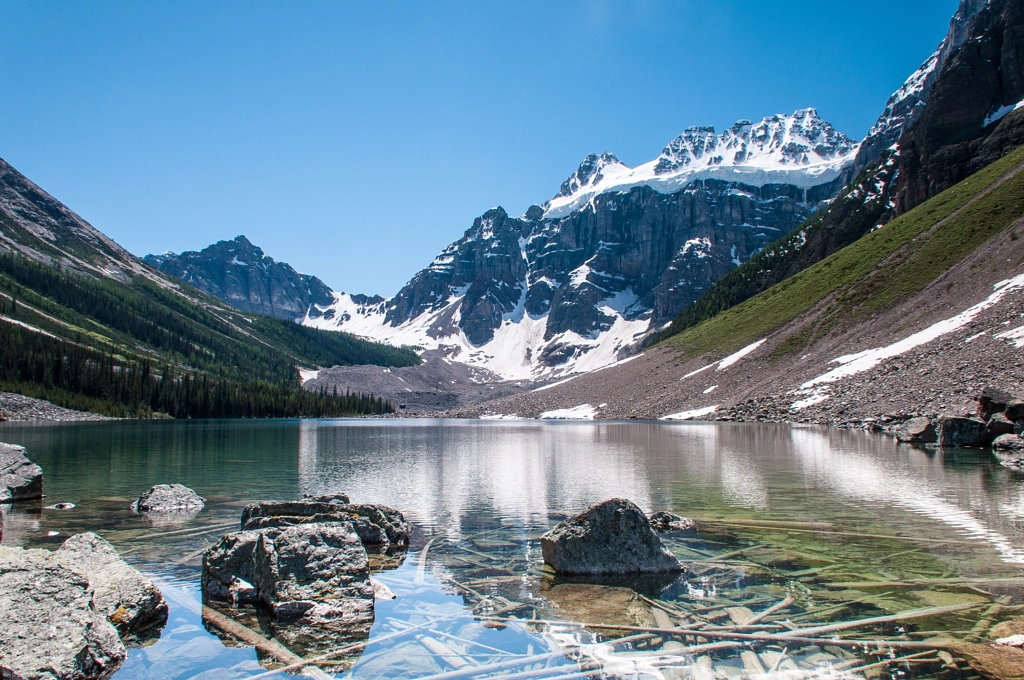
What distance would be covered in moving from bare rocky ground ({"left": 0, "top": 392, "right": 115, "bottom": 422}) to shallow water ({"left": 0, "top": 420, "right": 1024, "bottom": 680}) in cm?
9849

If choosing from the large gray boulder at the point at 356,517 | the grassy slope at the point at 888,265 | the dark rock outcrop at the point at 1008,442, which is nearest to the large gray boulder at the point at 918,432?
the dark rock outcrop at the point at 1008,442

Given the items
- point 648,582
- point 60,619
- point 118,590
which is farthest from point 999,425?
Result: point 60,619

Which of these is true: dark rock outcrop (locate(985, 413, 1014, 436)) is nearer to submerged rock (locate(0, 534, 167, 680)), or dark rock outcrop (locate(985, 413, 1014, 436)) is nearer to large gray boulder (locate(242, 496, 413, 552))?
large gray boulder (locate(242, 496, 413, 552))

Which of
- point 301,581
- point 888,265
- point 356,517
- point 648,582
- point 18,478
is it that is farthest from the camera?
point 888,265

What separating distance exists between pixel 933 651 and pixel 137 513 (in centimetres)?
2304

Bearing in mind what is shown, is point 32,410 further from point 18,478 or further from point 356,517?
point 356,517

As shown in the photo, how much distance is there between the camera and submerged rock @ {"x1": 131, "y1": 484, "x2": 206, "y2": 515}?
71.4 feet

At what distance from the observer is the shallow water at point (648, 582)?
8820mm

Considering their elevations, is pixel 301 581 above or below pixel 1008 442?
below

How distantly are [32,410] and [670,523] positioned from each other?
13778cm

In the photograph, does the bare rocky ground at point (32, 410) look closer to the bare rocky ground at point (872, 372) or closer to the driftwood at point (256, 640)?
the bare rocky ground at point (872, 372)

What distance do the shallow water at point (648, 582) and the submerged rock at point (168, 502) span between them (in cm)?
72

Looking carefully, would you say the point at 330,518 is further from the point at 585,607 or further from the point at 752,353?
the point at 752,353

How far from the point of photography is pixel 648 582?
1276 centimetres
